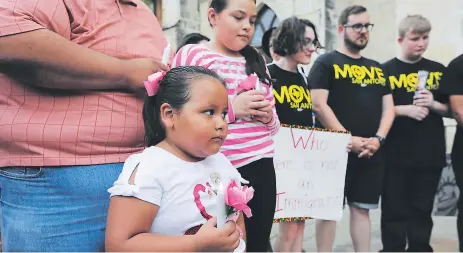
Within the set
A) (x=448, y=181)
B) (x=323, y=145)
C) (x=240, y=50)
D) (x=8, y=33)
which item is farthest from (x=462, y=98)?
(x=8, y=33)

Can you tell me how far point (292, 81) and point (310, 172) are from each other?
22.4 inches

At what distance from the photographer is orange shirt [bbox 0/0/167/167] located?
1.41 meters

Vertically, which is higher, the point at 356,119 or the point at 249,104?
the point at 249,104

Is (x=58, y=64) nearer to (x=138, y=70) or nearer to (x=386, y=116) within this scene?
(x=138, y=70)

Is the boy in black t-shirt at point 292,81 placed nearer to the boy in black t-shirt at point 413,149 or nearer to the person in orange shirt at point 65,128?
the boy in black t-shirt at point 413,149

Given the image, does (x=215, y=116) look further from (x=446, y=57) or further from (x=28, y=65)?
(x=446, y=57)

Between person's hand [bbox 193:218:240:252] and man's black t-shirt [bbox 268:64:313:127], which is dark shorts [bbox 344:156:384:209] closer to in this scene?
man's black t-shirt [bbox 268:64:313:127]

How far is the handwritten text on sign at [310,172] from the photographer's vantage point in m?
3.37

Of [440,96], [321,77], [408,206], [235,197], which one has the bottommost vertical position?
Result: [408,206]

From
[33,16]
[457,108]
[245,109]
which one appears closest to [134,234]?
[33,16]

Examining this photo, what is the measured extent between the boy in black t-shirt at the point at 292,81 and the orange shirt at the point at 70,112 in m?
1.96

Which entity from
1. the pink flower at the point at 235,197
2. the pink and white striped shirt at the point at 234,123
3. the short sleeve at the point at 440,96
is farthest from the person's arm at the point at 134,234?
the short sleeve at the point at 440,96

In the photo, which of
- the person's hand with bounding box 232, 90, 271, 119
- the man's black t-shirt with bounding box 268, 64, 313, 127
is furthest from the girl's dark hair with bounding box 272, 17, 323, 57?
the person's hand with bounding box 232, 90, 271, 119

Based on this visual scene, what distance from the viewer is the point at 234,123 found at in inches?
92.1
